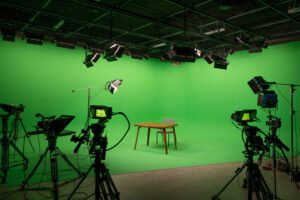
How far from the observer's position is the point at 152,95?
30.0 feet

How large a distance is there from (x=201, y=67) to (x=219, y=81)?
0.98 metres

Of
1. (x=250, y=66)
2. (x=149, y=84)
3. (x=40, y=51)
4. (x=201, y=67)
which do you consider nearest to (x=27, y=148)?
(x=40, y=51)

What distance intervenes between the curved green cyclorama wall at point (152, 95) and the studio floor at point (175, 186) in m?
0.48

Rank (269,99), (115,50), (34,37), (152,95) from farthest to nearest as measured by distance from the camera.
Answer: (152,95), (34,37), (115,50), (269,99)

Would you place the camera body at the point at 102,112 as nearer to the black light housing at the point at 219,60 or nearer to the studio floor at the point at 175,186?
the studio floor at the point at 175,186

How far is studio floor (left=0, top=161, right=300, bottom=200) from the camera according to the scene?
2832 mm

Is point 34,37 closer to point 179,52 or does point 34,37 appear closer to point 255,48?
point 179,52

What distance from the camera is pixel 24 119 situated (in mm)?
6379

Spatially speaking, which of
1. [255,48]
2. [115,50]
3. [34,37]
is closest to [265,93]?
[255,48]

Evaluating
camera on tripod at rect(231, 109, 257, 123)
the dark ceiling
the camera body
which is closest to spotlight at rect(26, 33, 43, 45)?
the dark ceiling

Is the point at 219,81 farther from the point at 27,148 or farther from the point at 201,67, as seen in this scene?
the point at 27,148

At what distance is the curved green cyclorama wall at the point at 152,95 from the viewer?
523cm

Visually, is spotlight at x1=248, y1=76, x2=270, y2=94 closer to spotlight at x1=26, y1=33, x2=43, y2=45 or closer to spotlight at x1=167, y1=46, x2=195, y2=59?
spotlight at x1=167, y1=46, x2=195, y2=59

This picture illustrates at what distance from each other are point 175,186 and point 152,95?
6172 mm
